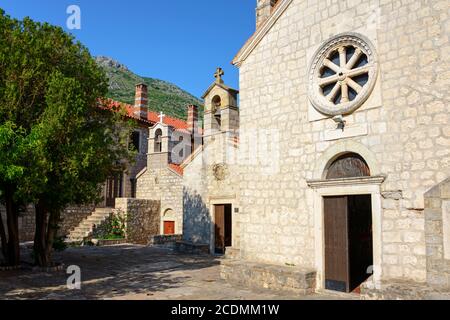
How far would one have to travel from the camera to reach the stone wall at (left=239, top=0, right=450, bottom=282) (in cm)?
691

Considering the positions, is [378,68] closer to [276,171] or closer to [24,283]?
[276,171]

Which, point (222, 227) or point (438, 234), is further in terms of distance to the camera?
point (222, 227)

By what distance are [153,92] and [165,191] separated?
213 ft

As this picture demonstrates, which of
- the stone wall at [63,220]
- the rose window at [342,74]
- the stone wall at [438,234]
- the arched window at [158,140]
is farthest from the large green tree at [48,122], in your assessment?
the arched window at [158,140]

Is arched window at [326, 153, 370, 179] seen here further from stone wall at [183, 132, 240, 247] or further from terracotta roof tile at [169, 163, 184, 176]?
terracotta roof tile at [169, 163, 184, 176]

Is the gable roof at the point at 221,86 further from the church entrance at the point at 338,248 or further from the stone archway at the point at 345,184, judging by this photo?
the church entrance at the point at 338,248

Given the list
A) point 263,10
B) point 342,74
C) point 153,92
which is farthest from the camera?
point 153,92

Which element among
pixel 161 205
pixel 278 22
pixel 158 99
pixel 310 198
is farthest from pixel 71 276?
pixel 158 99

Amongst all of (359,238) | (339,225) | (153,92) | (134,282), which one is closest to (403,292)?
(339,225)

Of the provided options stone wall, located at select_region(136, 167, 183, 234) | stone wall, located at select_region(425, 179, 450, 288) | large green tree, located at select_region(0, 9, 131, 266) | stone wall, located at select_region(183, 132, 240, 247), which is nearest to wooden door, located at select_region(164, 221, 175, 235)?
stone wall, located at select_region(136, 167, 183, 234)

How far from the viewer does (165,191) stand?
21.1 meters

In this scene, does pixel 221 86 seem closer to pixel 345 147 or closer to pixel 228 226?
pixel 228 226

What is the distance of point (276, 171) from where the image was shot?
9.47 meters
